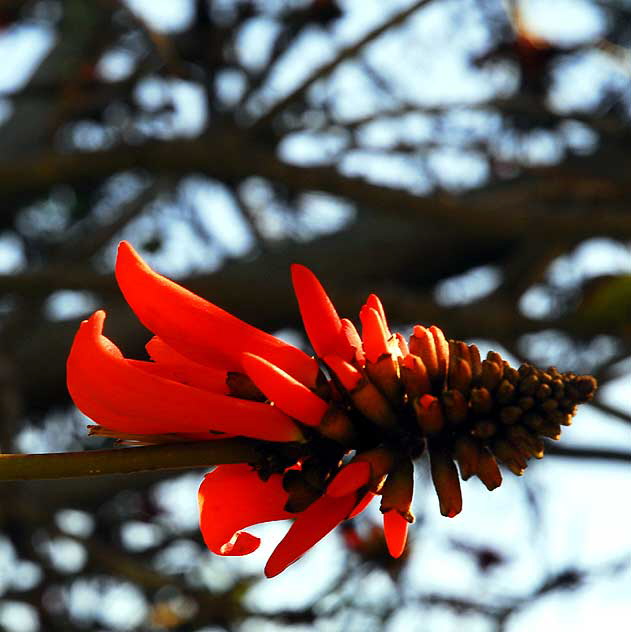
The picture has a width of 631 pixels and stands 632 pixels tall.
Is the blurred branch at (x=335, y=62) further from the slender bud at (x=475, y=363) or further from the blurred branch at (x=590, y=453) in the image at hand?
the slender bud at (x=475, y=363)

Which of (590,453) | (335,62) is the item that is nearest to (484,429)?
(590,453)

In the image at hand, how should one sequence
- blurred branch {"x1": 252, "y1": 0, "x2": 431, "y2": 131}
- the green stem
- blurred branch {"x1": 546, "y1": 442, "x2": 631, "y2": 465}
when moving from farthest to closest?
blurred branch {"x1": 252, "y1": 0, "x2": 431, "y2": 131} → blurred branch {"x1": 546, "y1": 442, "x2": 631, "y2": 465} → the green stem

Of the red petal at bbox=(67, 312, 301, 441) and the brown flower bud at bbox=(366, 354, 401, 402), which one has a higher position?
the red petal at bbox=(67, 312, 301, 441)

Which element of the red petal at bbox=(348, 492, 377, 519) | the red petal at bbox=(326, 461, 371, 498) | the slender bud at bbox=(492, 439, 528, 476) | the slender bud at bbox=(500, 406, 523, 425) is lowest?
the red petal at bbox=(348, 492, 377, 519)

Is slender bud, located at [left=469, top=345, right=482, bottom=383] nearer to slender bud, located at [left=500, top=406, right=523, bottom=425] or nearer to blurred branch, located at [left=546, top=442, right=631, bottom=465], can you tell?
slender bud, located at [left=500, top=406, right=523, bottom=425]

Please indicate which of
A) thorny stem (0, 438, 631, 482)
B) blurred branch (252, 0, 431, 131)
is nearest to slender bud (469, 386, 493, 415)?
thorny stem (0, 438, 631, 482)

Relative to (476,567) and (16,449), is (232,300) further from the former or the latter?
(476,567)

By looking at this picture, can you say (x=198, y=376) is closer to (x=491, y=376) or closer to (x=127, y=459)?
(x=127, y=459)

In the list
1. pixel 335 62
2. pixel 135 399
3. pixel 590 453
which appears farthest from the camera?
pixel 335 62

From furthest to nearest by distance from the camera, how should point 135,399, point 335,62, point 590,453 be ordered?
1. point 335,62
2. point 590,453
3. point 135,399
